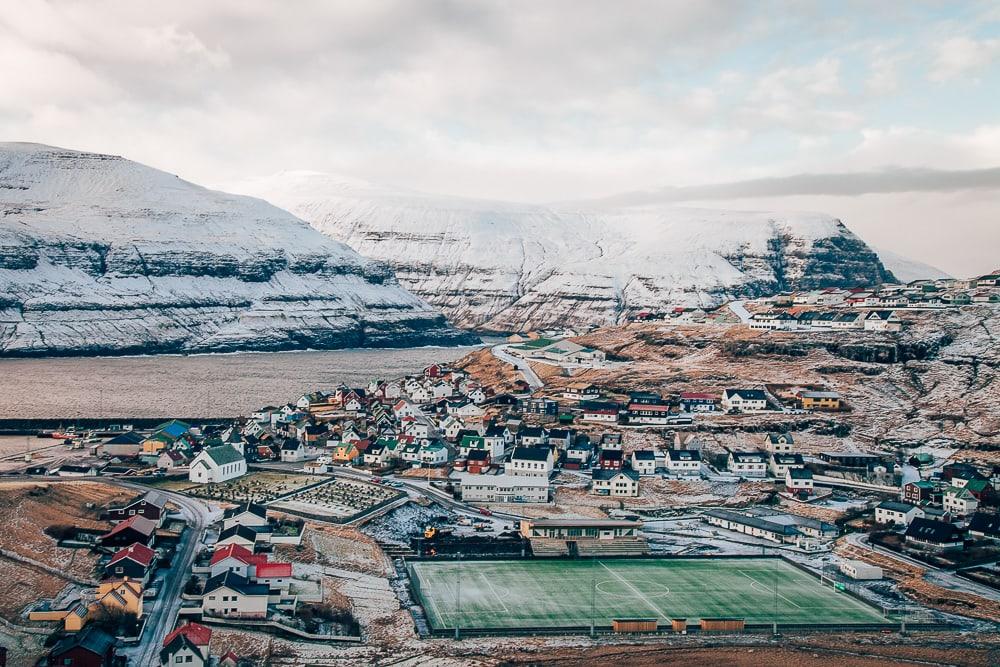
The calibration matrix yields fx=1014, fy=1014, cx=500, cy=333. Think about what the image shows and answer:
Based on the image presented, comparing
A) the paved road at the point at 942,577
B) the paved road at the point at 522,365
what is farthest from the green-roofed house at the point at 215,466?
the paved road at the point at 942,577

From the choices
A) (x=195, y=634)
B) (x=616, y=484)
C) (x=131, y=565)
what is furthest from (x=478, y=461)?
(x=195, y=634)

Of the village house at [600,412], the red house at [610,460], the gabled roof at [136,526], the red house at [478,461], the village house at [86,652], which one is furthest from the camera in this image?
the village house at [600,412]

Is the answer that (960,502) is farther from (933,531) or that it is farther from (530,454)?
(530,454)

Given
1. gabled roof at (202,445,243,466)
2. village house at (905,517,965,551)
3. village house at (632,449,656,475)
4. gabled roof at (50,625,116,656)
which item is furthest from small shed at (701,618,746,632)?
gabled roof at (202,445,243,466)

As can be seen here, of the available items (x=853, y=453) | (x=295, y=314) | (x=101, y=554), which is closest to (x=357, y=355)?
(x=295, y=314)

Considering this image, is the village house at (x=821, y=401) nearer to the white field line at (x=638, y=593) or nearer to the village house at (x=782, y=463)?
the village house at (x=782, y=463)

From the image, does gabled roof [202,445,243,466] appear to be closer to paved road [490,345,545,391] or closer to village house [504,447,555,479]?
village house [504,447,555,479]

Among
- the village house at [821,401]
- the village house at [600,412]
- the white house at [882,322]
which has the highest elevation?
the white house at [882,322]
